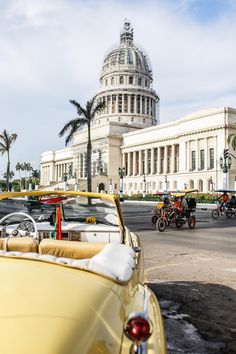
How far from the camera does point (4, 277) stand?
6.28 ft

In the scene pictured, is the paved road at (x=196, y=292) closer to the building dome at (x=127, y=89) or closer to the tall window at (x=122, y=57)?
the building dome at (x=127, y=89)

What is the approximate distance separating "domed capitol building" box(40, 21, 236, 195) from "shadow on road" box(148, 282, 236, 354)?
63.0 m

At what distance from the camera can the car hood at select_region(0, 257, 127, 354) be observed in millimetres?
1535

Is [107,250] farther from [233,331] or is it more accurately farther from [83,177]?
[83,177]

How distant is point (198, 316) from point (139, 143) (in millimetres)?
86820

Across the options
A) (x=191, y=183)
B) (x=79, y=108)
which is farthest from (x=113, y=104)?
(x=79, y=108)

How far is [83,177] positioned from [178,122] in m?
33.5

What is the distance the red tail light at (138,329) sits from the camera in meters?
1.74

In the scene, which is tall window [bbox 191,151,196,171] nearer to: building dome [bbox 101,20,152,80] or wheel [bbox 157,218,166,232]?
building dome [bbox 101,20,152,80]

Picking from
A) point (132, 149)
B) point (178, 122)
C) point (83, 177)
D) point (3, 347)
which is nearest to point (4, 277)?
point (3, 347)

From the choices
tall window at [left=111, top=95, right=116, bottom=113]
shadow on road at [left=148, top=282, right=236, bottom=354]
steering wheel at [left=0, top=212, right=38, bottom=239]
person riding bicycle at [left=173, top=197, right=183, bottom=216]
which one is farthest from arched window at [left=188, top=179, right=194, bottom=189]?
steering wheel at [left=0, top=212, right=38, bottom=239]

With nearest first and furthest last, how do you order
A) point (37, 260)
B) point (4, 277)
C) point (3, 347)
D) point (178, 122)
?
point (3, 347)
point (4, 277)
point (37, 260)
point (178, 122)

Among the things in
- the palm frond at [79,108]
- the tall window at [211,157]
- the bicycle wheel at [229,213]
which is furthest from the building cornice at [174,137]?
the bicycle wheel at [229,213]

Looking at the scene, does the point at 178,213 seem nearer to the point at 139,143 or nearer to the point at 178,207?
the point at 178,207
